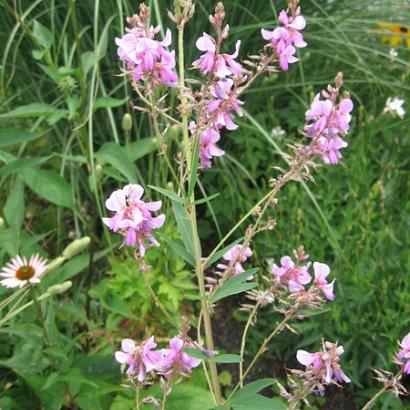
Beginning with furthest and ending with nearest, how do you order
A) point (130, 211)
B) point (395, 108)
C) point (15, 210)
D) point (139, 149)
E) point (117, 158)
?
point (395, 108), point (139, 149), point (117, 158), point (15, 210), point (130, 211)

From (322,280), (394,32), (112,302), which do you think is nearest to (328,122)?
(322,280)

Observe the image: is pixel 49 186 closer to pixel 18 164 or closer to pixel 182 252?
pixel 18 164

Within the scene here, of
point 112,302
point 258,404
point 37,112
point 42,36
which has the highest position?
point 42,36

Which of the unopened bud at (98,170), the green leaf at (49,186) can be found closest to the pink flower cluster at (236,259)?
the unopened bud at (98,170)

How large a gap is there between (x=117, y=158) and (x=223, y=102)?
549mm

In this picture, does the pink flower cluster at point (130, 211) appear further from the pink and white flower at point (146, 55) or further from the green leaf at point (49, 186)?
the green leaf at point (49, 186)

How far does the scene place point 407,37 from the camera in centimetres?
236

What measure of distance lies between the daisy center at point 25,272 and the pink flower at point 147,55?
15.5 inches

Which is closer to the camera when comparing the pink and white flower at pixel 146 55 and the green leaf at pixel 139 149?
the pink and white flower at pixel 146 55

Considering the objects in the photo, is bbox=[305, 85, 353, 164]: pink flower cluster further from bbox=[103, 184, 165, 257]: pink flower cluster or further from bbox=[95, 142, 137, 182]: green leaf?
bbox=[95, 142, 137, 182]: green leaf

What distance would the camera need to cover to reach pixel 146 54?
0.99m

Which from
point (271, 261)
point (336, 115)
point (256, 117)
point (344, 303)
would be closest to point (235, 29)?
point (256, 117)

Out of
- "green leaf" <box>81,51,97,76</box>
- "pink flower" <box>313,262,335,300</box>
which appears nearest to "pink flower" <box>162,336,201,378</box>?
"pink flower" <box>313,262,335,300</box>

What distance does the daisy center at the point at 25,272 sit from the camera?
1.17 m
